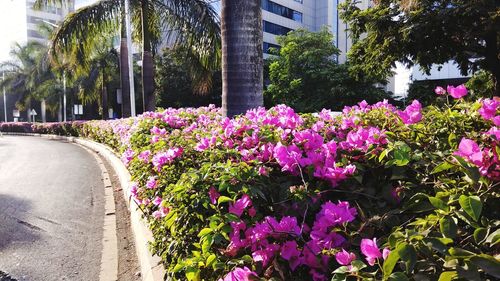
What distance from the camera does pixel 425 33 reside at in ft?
53.9

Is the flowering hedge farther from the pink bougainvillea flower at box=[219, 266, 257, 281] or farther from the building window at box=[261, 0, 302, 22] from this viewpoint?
the building window at box=[261, 0, 302, 22]

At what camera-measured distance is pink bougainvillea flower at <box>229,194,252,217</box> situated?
2215 millimetres

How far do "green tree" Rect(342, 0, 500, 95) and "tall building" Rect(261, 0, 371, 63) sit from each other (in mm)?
41569

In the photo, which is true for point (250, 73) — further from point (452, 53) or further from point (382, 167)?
point (452, 53)

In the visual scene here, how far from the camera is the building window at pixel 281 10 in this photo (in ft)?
202

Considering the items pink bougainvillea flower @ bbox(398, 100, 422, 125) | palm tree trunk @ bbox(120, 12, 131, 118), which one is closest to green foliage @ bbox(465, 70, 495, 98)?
palm tree trunk @ bbox(120, 12, 131, 118)

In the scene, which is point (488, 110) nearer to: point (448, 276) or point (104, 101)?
point (448, 276)

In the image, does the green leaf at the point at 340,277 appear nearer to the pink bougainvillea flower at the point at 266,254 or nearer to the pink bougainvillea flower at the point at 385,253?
the pink bougainvillea flower at the point at 385,253

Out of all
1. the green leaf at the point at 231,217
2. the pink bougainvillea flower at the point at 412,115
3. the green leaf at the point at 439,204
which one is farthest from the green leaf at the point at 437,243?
the pink bougainvillea flower at the point at 412,115

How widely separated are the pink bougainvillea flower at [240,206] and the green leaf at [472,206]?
977mm

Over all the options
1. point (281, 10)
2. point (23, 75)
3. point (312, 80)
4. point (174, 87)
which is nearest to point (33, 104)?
point (23, 75)

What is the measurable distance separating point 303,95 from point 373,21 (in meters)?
19.3

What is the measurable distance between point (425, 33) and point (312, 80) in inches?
816

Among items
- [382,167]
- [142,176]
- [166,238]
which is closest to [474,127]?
→ [382,167]
